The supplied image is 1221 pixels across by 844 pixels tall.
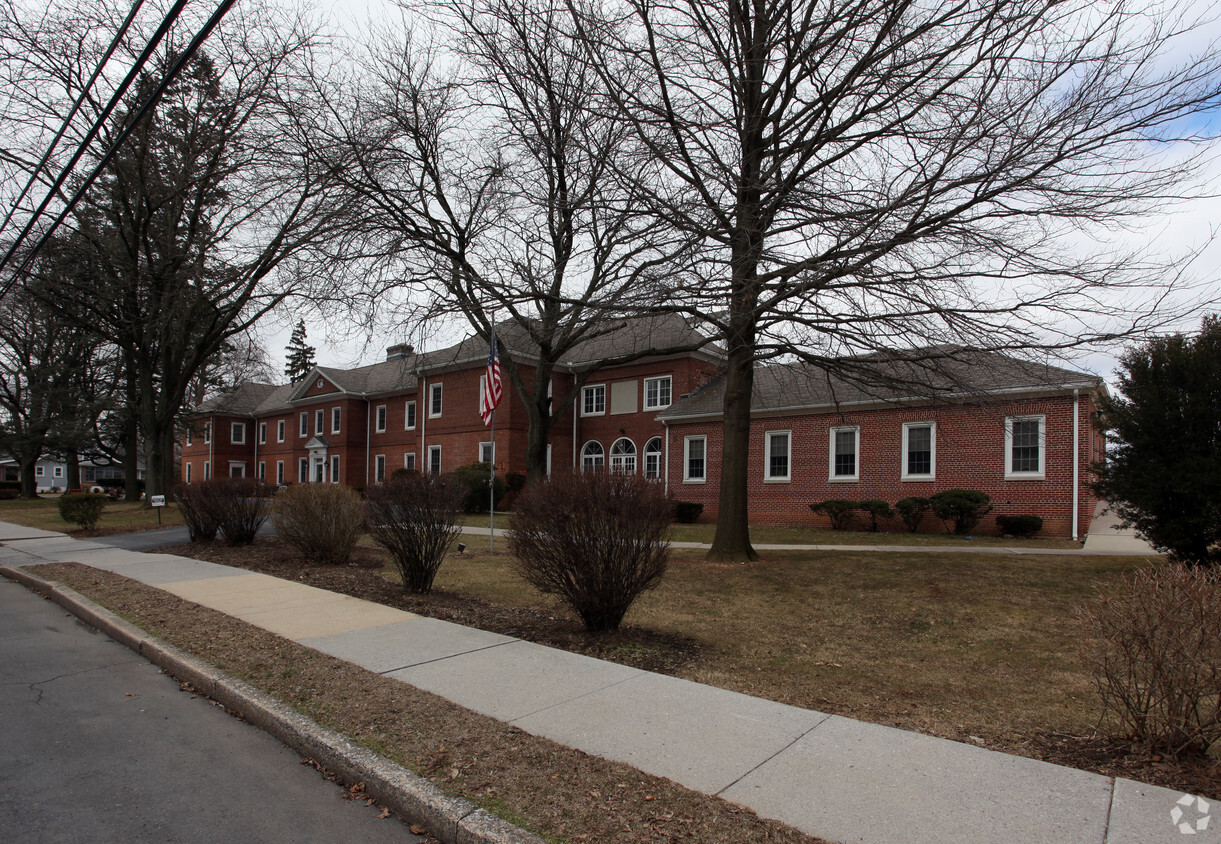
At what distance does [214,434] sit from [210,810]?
58521 mm

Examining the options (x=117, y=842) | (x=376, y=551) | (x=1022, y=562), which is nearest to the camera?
(x=117, y=842)

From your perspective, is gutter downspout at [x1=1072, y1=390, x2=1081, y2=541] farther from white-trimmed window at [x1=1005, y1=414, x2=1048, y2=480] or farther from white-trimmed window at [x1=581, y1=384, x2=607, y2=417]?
white-trimmed window at [x1=581, y1=384, x2=607, y2=417]

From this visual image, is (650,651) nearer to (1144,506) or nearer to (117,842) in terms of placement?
(117,842)

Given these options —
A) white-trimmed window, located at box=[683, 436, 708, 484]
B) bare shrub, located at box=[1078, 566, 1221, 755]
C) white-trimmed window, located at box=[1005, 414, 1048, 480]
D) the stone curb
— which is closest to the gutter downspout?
white-trimmed window, located at box=[1005, 414, 1048, 480]

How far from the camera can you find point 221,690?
5.40 metres

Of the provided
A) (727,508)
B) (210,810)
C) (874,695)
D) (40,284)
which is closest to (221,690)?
(210,810)

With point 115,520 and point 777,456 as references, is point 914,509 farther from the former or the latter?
point 115,520

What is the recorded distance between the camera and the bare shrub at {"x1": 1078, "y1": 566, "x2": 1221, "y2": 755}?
383cm

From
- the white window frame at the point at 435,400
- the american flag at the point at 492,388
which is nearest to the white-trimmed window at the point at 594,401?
the white window frame at the point at 435,400

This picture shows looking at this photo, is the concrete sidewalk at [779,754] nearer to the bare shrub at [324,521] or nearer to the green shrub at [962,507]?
the bare shrub at [324,521]

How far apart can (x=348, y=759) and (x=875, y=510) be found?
20.6 m

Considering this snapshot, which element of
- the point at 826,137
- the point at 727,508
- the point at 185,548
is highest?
the point at 826,137

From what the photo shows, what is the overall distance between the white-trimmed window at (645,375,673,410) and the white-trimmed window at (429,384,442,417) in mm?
11707

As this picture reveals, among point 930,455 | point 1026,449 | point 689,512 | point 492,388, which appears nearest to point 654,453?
point 689,512
